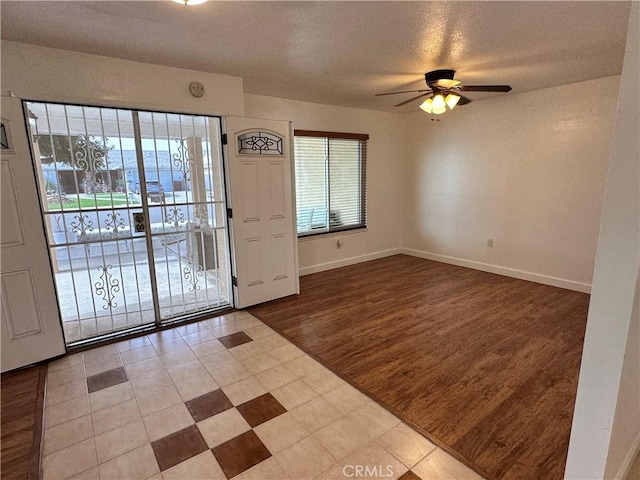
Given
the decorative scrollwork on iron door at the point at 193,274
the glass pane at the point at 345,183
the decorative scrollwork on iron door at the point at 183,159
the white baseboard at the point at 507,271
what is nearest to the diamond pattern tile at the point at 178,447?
the decorative scrollwork on iron door at the point at 193,274

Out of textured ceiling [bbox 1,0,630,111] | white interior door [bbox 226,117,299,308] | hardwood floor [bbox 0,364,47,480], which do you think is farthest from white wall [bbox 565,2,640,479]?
white interior door [bbox 226,117,299,308]

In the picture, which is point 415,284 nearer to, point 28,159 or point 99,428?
point 99,428

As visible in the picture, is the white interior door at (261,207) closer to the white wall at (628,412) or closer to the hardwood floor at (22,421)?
the hardwood floor at (22,421)

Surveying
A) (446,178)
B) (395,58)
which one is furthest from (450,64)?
(446,178)

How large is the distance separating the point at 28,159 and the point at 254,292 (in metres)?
2.26

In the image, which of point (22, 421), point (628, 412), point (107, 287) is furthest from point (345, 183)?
point (22, 421)

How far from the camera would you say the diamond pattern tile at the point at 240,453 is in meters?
1.75

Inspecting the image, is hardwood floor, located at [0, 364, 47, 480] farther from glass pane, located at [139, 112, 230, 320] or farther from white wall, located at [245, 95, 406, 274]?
white wall, located at [245, 95, 406, 274]

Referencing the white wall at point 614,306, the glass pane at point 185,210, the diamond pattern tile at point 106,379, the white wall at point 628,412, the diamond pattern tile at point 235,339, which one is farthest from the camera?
the glass pane at point 185,210

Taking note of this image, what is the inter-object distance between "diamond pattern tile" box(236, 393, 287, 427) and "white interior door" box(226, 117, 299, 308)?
5.24 feet

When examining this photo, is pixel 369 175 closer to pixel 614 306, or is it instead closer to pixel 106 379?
pixel 106 379

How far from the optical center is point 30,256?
8.59 ft

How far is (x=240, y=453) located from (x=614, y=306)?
72.7 inches

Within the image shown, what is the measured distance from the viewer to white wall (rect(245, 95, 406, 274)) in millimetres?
4637
